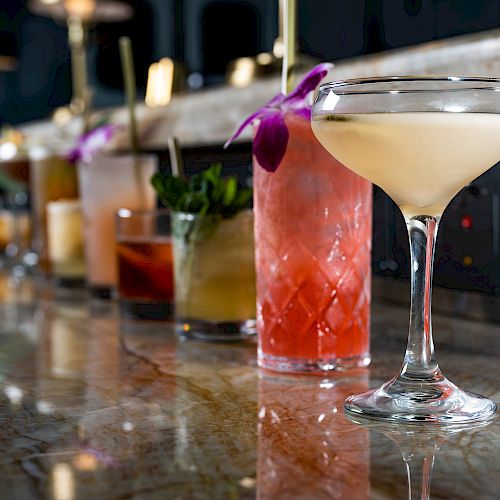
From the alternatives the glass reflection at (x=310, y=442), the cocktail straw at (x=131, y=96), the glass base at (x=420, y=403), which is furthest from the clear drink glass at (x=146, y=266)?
the glass base at (x=420, y=403)

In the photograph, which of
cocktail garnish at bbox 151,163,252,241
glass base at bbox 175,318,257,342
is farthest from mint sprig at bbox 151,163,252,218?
glass base at bbox 175,318,257,342

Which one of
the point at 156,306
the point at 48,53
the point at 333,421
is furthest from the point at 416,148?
the point at 48,53

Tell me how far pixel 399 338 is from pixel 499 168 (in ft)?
0.74

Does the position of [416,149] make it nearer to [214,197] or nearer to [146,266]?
[214,197]

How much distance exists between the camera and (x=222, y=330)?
3.24 feet

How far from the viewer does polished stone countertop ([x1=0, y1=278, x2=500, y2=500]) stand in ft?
1.68

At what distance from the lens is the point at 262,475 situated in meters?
0.53

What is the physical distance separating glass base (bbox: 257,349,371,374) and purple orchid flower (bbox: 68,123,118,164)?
25.5 inches

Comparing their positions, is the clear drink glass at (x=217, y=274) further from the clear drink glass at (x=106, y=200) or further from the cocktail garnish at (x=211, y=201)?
the clear drink glass at (x=106, y=200)

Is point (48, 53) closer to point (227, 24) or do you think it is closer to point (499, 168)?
point (227, 24)

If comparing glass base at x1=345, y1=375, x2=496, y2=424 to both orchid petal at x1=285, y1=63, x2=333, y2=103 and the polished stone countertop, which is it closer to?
the polished stone countertop

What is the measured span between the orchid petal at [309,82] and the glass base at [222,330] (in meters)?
0.28

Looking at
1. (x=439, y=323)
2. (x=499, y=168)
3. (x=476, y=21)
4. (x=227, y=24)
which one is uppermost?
(x=227, y=24)

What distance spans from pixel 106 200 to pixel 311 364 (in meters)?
0.62
